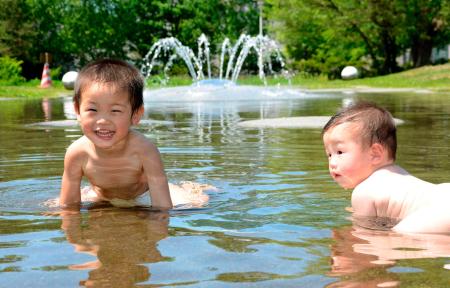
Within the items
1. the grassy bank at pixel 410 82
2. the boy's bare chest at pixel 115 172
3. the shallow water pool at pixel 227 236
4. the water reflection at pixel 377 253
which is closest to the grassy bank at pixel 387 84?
the grassy bank at pixel 410 82

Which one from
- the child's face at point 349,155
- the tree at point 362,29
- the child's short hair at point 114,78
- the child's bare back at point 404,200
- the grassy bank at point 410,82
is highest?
the tree at point 362,29

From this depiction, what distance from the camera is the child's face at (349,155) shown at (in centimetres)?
417

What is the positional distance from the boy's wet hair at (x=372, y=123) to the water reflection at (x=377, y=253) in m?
0.51

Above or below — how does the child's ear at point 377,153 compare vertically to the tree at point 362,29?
below

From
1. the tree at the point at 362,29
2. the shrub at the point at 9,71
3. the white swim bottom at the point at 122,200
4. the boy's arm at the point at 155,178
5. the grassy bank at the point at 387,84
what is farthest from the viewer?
the tree at the point at 362,29

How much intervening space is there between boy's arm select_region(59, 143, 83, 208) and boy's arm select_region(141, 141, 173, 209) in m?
0.41

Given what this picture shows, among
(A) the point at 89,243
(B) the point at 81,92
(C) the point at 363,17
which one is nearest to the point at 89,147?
(B) the point at 81,92

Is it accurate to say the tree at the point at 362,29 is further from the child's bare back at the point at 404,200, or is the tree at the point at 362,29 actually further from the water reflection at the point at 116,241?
the water reflection at the point at 116,241

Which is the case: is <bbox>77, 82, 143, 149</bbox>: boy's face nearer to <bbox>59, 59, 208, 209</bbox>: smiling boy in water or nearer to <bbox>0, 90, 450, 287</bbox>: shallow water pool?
<bbox>59, 59, 208, 209</bbox>: smiling boy in water

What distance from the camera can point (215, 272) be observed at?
117 inches

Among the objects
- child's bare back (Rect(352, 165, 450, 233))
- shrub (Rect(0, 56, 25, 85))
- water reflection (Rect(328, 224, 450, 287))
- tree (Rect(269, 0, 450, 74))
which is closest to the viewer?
water reflection (Rect(328, 224, 450, 287))

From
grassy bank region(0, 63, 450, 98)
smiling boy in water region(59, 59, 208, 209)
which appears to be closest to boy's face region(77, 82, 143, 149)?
smiling boy in water region(59, 59, 208, 209)

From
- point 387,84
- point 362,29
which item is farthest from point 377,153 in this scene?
point 362,29

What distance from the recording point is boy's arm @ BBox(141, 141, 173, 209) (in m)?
4.67
